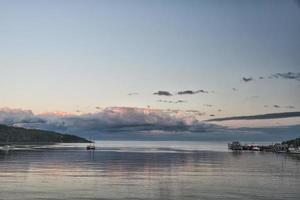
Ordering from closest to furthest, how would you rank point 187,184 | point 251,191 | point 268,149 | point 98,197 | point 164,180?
point 98,197 → point 251,191 → point 187,184 → point 164,180 → point 268,149

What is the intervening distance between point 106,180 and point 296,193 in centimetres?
1970

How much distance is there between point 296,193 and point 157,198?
42.9 feet

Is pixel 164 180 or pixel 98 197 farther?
pixel 164 180

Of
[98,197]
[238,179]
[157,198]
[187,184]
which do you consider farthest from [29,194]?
[238,179]

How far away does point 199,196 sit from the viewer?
4000 cm

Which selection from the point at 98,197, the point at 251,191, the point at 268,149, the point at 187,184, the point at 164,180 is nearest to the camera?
the point at 98,197

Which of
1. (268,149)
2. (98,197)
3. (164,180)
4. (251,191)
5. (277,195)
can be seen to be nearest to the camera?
(98,197)

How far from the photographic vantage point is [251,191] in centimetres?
4462

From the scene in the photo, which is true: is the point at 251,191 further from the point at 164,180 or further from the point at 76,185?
the point at 76,185

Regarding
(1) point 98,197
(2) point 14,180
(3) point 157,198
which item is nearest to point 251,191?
(3) point 157,198

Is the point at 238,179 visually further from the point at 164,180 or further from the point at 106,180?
the point at 106,180

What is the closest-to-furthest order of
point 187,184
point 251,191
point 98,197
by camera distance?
point 98,197 < point 251,191 < point 187,184

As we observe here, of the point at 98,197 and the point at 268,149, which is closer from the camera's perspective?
the point at 98,197

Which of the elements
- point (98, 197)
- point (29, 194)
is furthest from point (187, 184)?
point (29, 194)
